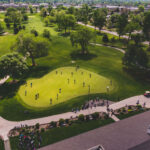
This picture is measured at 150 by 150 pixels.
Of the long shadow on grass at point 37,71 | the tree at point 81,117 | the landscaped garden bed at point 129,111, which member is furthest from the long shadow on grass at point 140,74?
the long shadow on grass at point 37,71

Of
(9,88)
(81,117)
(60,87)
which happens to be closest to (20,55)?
(9,88)

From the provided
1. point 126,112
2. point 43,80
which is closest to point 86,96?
point 126,112

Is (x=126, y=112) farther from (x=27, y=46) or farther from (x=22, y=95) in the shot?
(x=27, y=46)

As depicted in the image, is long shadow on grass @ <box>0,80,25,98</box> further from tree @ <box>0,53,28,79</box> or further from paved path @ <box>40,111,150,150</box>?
paved path @ <box>40,111,150,150</box>

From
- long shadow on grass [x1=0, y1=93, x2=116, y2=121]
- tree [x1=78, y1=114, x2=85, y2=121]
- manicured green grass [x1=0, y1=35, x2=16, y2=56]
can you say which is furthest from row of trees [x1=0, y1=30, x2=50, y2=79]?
tree [x1=78, y1=114, x2=85, y2=121]

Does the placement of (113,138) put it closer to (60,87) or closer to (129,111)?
(129,111)

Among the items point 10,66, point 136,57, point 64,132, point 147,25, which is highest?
point 147,25
